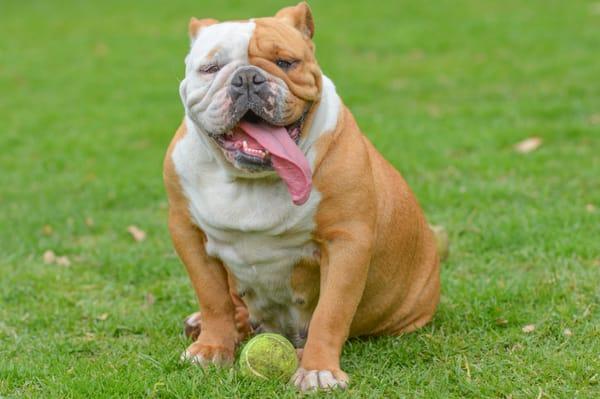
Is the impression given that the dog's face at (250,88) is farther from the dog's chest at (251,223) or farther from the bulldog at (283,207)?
the dog's chest at (251,223)

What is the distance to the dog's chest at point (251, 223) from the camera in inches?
174

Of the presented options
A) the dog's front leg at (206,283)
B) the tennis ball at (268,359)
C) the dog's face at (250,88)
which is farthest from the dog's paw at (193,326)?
the dog's face at (250,88)

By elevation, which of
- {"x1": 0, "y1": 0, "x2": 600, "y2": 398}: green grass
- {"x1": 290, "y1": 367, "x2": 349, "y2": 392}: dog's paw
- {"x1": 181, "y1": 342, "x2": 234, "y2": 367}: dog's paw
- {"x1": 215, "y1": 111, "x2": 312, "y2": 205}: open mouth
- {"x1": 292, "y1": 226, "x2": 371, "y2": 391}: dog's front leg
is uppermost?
{"x1": 215, "y1": 111, "x2": 312, "y2": 205}: open mouth

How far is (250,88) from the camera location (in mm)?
4051

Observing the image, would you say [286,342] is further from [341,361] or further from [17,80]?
[17,80]

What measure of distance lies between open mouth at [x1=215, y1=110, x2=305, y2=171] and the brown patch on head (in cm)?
12

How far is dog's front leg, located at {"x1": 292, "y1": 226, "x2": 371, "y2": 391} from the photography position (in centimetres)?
430

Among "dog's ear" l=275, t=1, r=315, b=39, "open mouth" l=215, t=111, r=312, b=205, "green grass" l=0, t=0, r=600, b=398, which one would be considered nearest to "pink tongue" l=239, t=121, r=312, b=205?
"open mouth" l=215, t=111, r=312, b=205

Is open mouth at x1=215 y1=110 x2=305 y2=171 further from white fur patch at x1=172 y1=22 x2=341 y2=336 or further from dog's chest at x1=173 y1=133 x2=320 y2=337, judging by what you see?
dog's chest at x1=173 y1=133 x2=320 y2=337

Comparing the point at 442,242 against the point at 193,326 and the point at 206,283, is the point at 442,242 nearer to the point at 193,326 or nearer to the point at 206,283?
the point at 193,326

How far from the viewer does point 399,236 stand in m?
4.93

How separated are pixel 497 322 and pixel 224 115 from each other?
1.89 meters

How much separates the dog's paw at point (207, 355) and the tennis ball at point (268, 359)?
25cm

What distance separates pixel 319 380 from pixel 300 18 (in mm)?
1572
